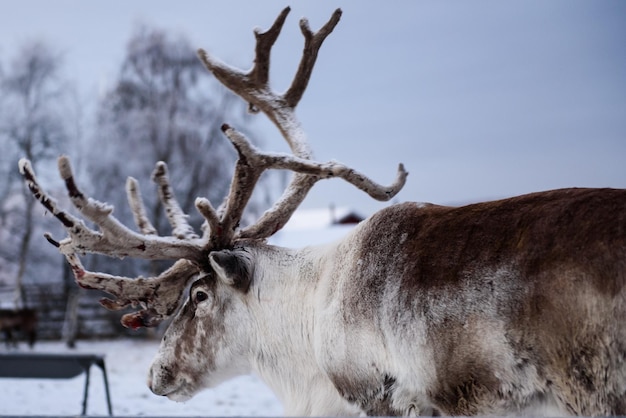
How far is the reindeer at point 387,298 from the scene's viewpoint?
78.6 inches

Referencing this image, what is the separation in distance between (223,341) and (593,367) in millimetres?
1570

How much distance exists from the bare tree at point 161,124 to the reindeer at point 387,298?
1323 centimetres

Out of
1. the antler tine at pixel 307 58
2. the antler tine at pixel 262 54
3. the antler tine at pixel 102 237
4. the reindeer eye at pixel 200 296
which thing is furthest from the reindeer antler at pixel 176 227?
the antler tine at pixel 262 54

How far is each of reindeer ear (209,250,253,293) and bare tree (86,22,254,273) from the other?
43.9 feet

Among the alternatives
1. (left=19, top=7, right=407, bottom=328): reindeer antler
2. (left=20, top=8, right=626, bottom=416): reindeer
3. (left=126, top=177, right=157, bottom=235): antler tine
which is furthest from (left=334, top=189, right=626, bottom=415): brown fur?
(left=126, top=177, right=157, bottom=235): antler tine

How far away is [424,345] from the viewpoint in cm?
229

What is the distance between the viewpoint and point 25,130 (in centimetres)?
1853

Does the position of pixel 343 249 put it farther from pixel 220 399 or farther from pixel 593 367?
pixel 220 399

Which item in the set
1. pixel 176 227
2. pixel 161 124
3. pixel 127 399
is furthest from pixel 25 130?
pixel 176 227

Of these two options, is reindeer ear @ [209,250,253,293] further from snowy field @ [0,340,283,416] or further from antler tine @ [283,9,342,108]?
snowy field @ [0,340,283,416]

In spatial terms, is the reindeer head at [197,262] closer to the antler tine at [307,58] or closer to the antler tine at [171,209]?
the antler tine at [171,209]

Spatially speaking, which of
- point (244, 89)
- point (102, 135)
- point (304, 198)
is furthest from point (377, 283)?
point (102, 135)

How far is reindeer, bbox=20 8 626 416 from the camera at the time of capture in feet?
6.55

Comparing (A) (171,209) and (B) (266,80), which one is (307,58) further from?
(A) (171,209)
